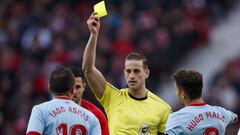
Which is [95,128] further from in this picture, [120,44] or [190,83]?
[120,44]

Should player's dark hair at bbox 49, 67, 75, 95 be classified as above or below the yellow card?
below

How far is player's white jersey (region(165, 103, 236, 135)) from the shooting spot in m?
8.34

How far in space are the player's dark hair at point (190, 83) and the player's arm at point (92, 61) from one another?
105cm

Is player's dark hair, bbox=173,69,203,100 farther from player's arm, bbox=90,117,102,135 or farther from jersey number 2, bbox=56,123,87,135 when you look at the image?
jersey number 2, bbox=56,123,87,135

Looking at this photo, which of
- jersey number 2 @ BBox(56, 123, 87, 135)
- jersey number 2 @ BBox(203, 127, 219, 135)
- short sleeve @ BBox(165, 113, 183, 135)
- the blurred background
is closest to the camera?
jersey number 2 @ BBox(56, 123, 87, 135)

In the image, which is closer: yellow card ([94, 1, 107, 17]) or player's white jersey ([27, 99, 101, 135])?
player's white jersey ([27, 99, 101, 135])

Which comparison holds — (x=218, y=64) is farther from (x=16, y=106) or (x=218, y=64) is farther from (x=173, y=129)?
(x=173, y=129)

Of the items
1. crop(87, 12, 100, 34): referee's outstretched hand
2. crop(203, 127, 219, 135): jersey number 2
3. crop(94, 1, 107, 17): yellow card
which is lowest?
crop(203, 127, 219, 135): jersey number 2

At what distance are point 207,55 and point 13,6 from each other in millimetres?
4598

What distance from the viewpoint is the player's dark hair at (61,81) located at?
8.12m

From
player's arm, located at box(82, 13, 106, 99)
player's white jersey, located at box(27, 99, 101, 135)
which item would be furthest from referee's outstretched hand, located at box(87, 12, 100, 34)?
player's white jersey, located at box(27, 99, 101, 135)

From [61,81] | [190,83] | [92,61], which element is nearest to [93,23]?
[92,61]

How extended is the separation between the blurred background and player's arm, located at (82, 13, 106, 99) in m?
6.81

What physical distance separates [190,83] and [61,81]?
3.96 feet
